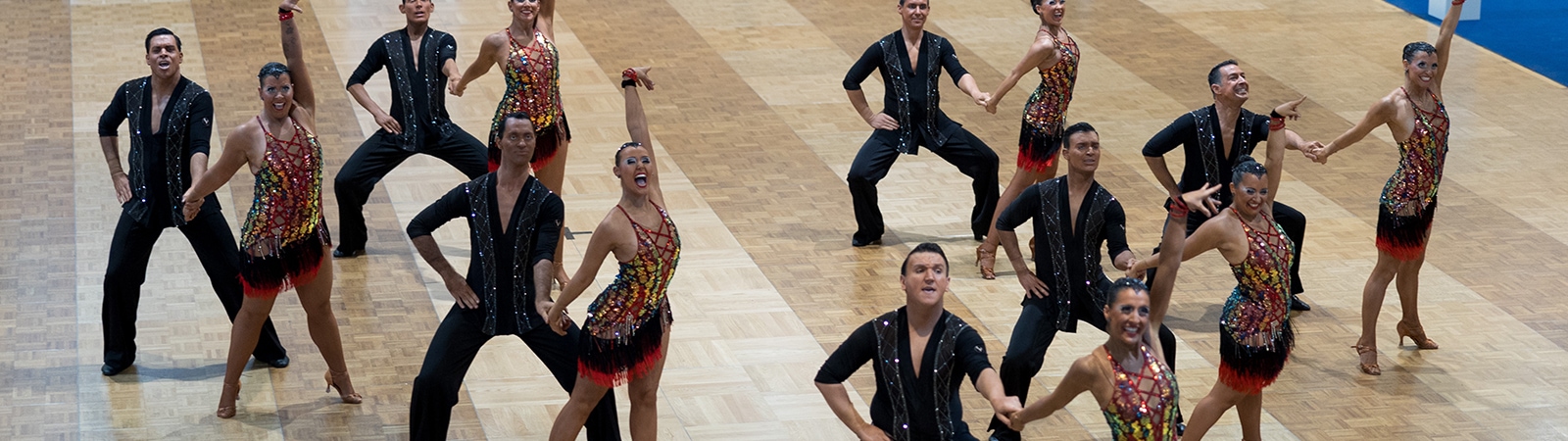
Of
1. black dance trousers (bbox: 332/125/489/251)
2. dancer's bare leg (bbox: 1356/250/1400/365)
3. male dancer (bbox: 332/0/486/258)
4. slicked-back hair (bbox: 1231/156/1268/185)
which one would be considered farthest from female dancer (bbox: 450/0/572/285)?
dancer's bare leg (bbox: 1356/250/1400/365)

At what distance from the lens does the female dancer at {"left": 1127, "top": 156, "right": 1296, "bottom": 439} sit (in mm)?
6941

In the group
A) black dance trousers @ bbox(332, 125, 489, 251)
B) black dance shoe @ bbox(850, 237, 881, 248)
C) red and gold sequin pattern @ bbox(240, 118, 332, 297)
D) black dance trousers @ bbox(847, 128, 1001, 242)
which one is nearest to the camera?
red and gold sequin pattern @ bbox(240, 118, 332, 297)

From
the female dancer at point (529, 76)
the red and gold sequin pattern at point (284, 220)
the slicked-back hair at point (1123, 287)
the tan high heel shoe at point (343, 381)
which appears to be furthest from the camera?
the female dancer at point (529, 76)

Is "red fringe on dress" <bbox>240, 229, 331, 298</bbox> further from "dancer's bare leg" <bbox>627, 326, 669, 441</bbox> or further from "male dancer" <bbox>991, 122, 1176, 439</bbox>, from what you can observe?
"male dancer" <bbox>991, 122, 1176, 439</bbox>

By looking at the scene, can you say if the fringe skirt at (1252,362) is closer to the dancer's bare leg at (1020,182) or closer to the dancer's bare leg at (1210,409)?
the dancer's bare leg at (1210,409)

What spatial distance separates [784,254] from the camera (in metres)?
10.3

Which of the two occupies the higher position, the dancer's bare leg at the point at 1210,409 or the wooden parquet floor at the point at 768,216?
the dancer's bare leg at the point at 1210,409

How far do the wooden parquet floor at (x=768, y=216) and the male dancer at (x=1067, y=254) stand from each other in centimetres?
73

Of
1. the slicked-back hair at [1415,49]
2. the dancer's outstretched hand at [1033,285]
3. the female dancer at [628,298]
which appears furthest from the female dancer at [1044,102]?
the female dancer at [628,298]

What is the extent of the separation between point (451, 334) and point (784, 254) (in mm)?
3599

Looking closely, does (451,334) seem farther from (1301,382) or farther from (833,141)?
(833,141)

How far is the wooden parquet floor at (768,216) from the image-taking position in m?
8.19

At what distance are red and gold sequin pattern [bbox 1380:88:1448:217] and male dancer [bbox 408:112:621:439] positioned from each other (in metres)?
3.93

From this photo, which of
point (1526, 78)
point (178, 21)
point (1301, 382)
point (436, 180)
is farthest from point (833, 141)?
point (178, 21)
